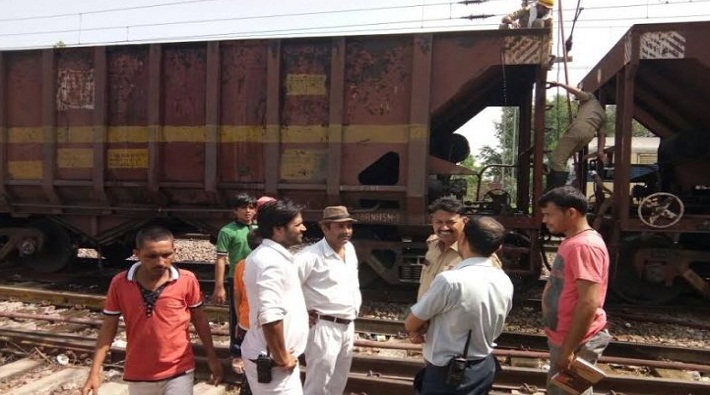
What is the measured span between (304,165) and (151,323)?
4.13m

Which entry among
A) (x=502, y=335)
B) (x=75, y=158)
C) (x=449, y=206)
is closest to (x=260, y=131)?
(x=75, y=158)

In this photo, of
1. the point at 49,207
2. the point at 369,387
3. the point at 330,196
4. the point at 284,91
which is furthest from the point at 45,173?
the point at 369,387

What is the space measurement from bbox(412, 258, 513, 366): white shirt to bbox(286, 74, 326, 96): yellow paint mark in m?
4.44

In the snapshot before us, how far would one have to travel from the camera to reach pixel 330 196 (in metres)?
6.49

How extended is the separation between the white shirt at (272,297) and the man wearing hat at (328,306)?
0.40m

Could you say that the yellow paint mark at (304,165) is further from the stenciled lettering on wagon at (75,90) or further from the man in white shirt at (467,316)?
the man in white shirt at (467,316)

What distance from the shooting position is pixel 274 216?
Result: 2.54m

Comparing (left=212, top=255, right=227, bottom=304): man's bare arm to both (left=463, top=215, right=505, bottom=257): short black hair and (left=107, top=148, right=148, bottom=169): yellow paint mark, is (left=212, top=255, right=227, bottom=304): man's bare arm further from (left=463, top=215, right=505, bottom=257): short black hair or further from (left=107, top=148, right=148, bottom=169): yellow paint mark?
(left=107, top=148, right=148, bottom=169): yellow paint mark

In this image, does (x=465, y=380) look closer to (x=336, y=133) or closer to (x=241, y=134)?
(x=336, y=133)

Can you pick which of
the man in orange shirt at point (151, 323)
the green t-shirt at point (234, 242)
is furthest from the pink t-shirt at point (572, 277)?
the green t-shirt at point (234, 242)

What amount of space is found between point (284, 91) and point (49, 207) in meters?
3.87

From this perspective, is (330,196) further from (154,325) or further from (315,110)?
(154,325)

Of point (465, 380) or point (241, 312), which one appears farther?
point (241, 312)

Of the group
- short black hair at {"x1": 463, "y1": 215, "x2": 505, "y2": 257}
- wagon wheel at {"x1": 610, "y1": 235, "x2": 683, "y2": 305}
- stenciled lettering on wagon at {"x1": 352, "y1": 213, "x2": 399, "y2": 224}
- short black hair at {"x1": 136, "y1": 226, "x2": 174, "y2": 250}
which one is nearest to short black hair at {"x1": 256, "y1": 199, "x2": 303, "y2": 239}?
short black hair at {"x1": 136, "y1": 226, "x2": 174, "y2": 250}
